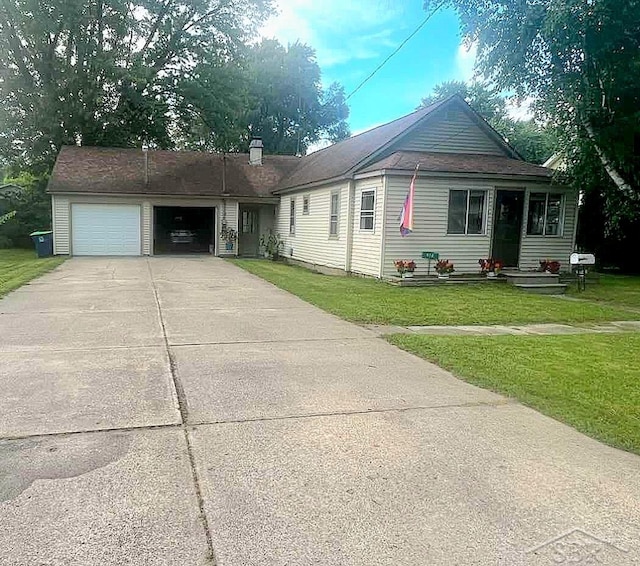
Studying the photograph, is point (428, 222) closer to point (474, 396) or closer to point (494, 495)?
point (474, 396)

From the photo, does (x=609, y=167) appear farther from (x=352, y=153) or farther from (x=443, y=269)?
(x=352, y=153)

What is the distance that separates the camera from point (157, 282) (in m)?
12.9

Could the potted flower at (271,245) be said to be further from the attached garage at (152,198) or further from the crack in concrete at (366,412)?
the crack in concrete at (366,412)

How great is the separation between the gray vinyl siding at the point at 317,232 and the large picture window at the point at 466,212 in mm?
3034

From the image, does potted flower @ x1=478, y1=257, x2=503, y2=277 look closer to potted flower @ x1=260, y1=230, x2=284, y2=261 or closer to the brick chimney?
potted flower @ x1=260, y1=230, x2=284, y2=261

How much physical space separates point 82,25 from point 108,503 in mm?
28699

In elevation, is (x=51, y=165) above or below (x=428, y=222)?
above

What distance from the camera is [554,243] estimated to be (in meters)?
15.4

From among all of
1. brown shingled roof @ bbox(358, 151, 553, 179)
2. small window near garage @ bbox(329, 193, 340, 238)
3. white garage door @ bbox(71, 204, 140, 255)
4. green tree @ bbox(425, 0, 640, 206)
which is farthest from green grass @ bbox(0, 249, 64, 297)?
green tree @ bbox(425, 0, 640, 206)

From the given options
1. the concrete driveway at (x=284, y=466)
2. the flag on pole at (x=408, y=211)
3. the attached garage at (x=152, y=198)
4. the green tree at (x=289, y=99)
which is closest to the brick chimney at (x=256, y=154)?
the attached garage at (x=152, y=198)

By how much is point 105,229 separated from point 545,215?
52.7 ft

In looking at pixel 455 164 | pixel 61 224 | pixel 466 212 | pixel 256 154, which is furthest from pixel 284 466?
pixel 256 154

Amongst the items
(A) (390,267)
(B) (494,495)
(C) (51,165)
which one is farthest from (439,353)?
(C) (51,165)

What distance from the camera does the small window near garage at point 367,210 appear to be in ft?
47.5
